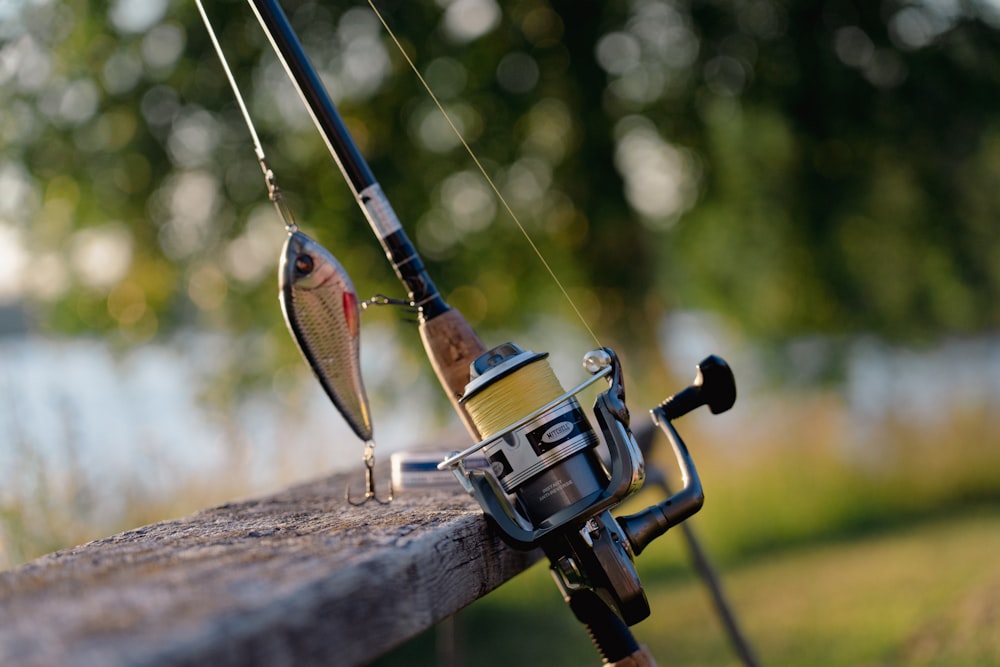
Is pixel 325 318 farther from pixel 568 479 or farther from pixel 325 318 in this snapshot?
pixel 568 479

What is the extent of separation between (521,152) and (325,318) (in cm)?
349

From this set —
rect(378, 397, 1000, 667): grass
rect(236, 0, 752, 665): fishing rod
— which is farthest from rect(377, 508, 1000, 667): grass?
rect(236, 0, 752, 665): fishing rod

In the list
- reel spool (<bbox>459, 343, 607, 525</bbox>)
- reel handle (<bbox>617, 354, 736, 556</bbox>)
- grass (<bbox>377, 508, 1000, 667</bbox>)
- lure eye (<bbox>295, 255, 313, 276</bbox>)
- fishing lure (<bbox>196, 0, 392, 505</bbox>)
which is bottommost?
grass (<bbox>377, 508, 1000, 667</bbox>)

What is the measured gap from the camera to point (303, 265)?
138cm

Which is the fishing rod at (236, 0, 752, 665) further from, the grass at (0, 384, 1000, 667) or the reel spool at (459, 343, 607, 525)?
the grass at (0, 384, 1000, 667)

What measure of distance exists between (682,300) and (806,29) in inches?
53.0

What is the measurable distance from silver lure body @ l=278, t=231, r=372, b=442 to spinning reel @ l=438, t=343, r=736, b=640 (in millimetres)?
198

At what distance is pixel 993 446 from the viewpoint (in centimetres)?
513

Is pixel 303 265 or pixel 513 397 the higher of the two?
pixel 303 265

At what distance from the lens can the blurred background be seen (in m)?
4.41

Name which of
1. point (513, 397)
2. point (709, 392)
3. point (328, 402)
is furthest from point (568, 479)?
point (328, 402)

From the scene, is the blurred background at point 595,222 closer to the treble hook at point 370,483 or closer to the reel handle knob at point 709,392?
the treble hook at point 370,483

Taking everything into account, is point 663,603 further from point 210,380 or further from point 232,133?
point 232,133

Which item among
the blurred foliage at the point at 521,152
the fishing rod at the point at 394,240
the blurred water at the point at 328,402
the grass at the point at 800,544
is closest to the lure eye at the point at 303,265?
the fishing rod at the point at 394,240
